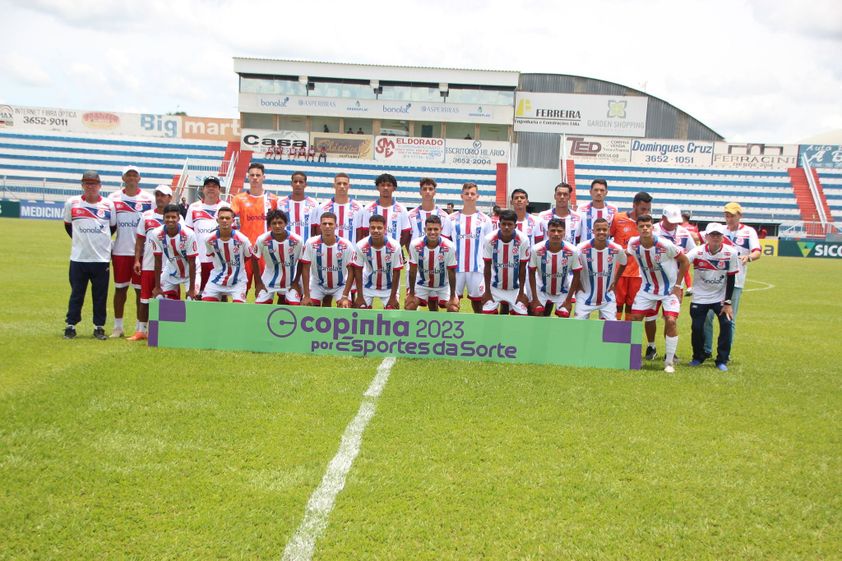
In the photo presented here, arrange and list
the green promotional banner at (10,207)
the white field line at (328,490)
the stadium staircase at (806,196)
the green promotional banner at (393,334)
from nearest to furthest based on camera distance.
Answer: the white field line at (328,490)
the green promotional banner at (393,334)
the green promotional banner at (10,207)
the stadium staircase at (806,196)

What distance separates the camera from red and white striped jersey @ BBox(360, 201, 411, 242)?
857cm

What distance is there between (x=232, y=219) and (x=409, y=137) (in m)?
35.4

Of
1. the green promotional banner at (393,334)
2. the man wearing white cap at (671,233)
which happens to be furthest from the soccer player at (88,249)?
the man wearing white cap at (671,233)

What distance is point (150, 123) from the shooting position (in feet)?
147

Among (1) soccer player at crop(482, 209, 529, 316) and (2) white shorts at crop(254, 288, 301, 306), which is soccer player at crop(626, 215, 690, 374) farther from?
(2) white shorts at crop(254, 288, 301, 306)

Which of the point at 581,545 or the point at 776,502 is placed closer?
the point at 581,545

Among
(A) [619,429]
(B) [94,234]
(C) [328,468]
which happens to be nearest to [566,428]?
(A) [619,429]

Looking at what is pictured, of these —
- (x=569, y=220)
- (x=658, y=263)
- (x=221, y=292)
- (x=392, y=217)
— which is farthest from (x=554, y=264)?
(x=221, y=292)

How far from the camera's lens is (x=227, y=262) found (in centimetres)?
793

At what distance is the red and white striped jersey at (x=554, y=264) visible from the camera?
303 inches

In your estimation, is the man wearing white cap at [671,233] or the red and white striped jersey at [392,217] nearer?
the man wearing white cap at [671,233]

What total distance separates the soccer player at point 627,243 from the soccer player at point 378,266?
272 cm

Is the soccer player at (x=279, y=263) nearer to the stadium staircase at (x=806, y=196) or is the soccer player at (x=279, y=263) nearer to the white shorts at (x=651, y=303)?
the white shorts at (x=651, y=303)

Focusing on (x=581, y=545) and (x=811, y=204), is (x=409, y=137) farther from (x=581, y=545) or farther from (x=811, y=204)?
(x=581, y=545)
